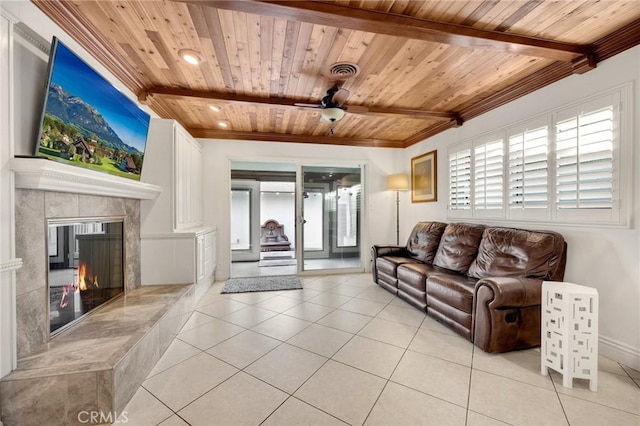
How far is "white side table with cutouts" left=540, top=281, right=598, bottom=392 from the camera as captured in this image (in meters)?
1.75

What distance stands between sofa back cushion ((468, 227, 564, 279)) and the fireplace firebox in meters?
3.79

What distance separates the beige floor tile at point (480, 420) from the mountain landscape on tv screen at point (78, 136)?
3.03 m

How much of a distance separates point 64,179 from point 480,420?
9.89ft

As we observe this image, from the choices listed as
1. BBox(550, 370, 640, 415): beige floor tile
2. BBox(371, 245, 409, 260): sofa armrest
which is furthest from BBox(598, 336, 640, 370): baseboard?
BBox(371, 245, 409, 260): sofa armrest

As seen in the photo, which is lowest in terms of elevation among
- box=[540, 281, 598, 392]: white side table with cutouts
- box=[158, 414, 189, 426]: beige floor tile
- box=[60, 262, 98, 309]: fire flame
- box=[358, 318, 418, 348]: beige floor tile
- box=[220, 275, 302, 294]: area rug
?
box=[358, 318, 418, 348]: beige floor tile

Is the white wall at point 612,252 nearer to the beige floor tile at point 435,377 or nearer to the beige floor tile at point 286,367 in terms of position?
the beige floor tile at point 435,377

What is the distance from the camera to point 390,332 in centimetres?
257

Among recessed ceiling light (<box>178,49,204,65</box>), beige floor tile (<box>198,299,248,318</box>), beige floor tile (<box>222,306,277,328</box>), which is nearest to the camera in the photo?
recessed ceiling light (<box>178,49,204,65</box>)

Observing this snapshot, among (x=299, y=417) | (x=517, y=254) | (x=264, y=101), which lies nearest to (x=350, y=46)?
(x=264, y=101)

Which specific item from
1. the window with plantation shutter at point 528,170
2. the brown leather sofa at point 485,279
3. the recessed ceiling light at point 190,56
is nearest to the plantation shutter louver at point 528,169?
the window with plantation shutter at point 528,170

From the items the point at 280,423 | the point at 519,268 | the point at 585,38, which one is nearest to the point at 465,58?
the point at 585,38

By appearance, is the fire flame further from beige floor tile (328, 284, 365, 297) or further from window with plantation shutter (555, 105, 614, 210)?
window with plantation shutter (555, 105, 614, 210)

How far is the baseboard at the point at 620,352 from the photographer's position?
1955 mm

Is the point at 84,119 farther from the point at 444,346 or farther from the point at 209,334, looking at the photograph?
the point at 444,346
